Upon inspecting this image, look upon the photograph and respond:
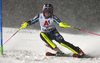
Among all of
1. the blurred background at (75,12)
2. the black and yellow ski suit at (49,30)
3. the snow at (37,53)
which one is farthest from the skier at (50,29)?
the blurred background at (75,12)

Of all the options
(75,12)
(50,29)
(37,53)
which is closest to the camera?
(50,29)

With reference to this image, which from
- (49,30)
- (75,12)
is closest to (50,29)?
(49,30)

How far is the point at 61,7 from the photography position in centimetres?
1048

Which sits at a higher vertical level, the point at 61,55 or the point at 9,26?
the point at 9,26

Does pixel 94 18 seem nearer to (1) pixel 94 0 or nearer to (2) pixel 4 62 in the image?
(1) pixel 94 0

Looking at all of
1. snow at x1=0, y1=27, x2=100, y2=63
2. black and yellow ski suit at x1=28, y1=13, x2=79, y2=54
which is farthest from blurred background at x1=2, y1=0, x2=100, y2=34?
black and yellow ski suit at x1=28, y1=13, x2=79, y2=54

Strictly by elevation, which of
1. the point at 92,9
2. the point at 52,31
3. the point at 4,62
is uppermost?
the point at 92,9

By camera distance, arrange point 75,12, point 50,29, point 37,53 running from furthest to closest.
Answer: point 75,12 < point 37,53 < point 50,29

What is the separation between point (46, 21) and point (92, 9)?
6.57m

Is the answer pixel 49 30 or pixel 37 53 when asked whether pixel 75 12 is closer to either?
pixel 49 30

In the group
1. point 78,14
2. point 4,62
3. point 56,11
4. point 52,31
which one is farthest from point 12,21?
point 4,62

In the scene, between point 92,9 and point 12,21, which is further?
point 12,21

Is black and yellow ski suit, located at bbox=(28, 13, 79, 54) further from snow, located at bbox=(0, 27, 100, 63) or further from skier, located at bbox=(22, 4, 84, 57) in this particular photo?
snow, located at bbox=(0, 27, 100, 63)

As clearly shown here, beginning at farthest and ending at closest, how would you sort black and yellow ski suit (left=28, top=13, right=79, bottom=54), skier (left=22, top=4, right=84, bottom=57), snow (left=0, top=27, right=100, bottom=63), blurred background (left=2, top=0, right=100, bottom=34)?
blurred background (left=2, top=0, right=100, bottom=34) < black and yellow ski suit (left=28, top=13, right=79, bottom=54) < skier (left=22, top=4, right=84, bottom=57) < snow (left=0, top=27, right=100, bottom=63)
